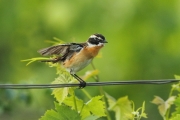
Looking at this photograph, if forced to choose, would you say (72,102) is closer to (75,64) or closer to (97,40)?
(75,64)

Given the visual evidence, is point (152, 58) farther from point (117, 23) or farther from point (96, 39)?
point (96, 39)

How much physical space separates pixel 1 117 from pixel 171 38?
2.05 m

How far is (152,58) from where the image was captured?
8328 mm

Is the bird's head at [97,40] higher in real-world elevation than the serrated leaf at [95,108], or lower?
higher

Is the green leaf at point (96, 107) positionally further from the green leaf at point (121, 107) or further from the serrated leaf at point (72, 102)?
the green leaf at point (121, 107)

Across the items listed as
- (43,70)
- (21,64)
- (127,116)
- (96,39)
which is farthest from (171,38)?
(127,116)

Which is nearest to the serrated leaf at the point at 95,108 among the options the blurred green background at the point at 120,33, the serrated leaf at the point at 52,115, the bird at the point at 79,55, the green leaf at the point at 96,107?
the green leaf at the point at 96,107

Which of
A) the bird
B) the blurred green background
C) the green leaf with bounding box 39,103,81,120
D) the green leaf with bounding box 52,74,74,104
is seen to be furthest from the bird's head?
the blurred green background

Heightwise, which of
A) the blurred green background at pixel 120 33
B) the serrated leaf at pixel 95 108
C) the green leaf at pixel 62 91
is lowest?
the serrated leaf at pixel 95 108

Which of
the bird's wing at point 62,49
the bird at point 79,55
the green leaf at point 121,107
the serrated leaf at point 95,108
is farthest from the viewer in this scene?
the bird at point 79,55

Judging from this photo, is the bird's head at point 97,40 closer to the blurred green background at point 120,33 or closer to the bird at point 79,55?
the bird at point 79,55

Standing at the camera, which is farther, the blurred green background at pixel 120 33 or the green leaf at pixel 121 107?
the blurred green background at pixel 120 33

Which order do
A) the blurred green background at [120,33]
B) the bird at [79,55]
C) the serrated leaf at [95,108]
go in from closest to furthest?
the serrated leaf at [95,108], the bird at [79,55], the blurred green background at [120,33]

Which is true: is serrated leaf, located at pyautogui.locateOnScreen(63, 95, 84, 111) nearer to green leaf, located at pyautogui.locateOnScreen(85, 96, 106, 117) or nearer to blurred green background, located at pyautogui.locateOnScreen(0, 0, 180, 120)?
green leaf, located at pyautogui.locateOnScreen(85, 96, 106, 117)
